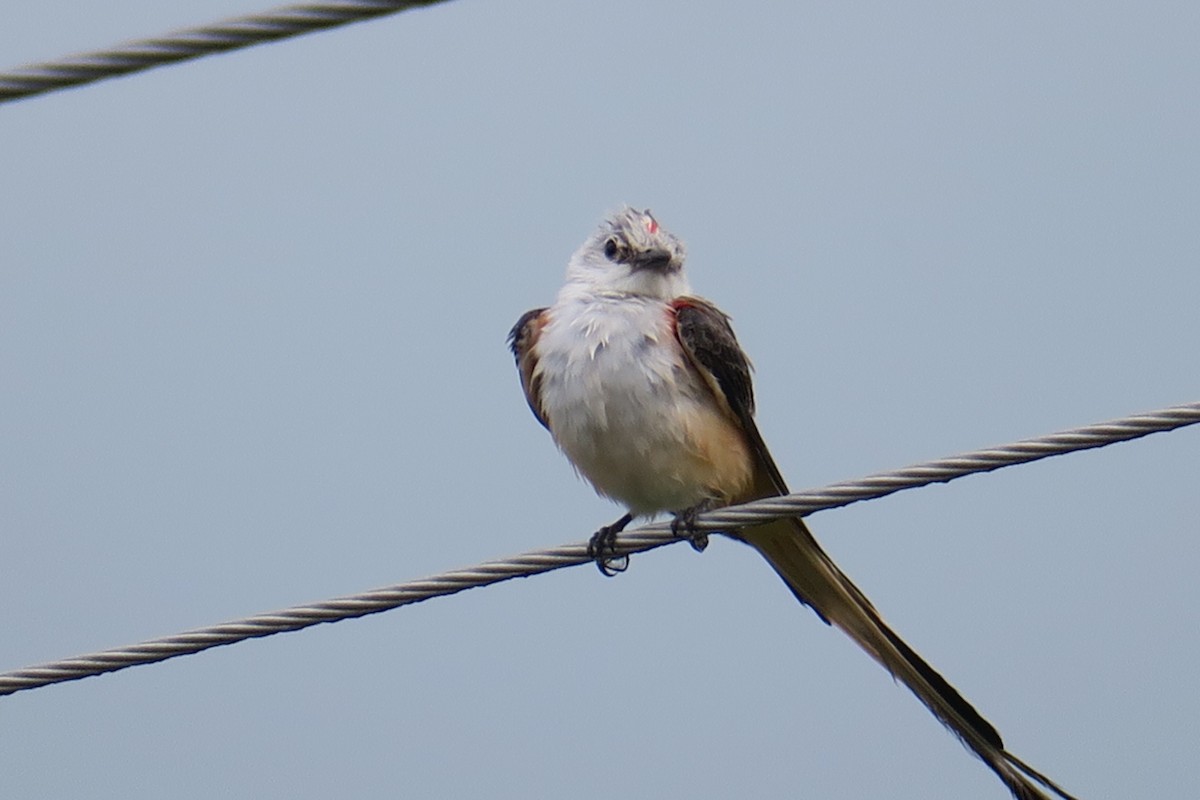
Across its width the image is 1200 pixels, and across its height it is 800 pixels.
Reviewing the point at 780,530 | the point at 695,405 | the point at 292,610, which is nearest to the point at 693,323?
the point at 695,405

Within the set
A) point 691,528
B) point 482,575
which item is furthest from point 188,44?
point 691,528

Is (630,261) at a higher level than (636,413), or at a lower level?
higher

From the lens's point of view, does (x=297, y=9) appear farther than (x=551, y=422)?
No

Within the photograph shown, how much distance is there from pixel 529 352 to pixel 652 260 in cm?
55

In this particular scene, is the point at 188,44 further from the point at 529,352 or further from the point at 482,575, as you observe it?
the point at 529,352

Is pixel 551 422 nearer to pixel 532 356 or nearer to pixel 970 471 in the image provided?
pixel 532 356

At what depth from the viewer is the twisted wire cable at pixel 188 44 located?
3.44m

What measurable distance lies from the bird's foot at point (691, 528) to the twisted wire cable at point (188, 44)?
214 centimetres

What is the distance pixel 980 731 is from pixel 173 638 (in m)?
2.48

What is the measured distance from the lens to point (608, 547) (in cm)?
535

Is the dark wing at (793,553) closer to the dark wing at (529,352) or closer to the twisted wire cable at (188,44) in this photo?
the dark wing at (529,352)

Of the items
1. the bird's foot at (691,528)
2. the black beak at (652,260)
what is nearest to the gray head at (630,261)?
the black beak at (652,260)

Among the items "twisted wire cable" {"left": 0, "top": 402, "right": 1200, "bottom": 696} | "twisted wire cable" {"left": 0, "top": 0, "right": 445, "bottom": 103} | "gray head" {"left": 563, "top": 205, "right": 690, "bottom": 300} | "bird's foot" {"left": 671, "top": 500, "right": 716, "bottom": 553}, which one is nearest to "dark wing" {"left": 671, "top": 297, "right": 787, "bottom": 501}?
"gray head" {"left": 563, "top": 205, "right": 690, "bottom": 300}

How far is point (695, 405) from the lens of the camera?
571 cm
